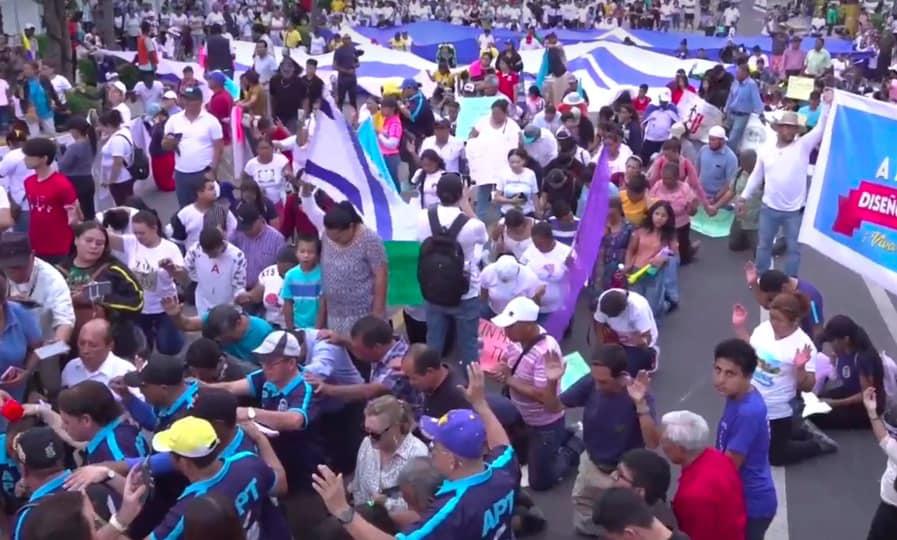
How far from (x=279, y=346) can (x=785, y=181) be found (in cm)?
542

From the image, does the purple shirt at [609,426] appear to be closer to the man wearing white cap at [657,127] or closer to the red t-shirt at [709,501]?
the red t-shirt at [709,501]

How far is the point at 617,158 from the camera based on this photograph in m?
10.9

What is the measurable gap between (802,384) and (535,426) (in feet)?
5.42

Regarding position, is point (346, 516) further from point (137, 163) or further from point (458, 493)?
point (137, 163)

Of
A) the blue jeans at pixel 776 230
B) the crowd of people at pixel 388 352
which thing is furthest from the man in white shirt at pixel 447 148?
the blue jeans at pixel 776 230

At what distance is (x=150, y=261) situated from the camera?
7199mm

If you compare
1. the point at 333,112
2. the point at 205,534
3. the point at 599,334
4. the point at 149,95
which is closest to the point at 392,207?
the point at 333,112

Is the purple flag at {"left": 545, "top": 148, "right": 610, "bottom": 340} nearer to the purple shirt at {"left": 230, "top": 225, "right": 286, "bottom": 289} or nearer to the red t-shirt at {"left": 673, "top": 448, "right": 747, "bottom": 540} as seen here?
the purple shirt at {"left": 230, "top": 225, "right": 286, "bottom": 289}

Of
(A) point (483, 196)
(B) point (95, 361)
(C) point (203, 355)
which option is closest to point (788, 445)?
A: (C) point (203, 355)

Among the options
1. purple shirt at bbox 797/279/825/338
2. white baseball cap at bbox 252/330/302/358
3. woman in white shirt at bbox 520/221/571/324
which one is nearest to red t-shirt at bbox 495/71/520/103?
woman in white shirt at bbox 520/221/571/324

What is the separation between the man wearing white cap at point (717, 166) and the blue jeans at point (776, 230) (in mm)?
2046

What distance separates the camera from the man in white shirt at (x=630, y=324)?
696cm

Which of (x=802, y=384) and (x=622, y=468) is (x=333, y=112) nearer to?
(x=802, y=384)

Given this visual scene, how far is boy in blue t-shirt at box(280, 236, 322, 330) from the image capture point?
6973mm
